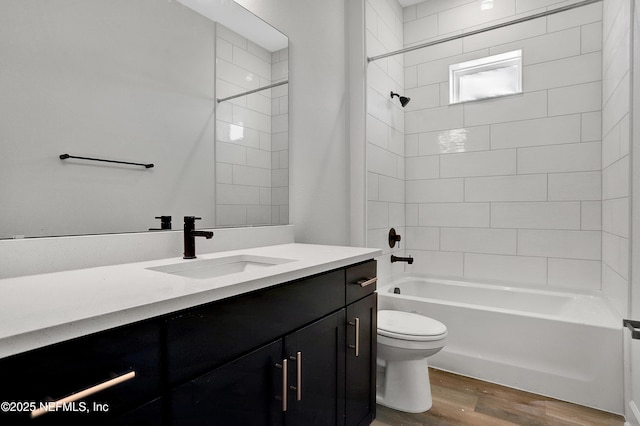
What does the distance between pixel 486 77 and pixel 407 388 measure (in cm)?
248

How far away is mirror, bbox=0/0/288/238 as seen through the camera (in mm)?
984

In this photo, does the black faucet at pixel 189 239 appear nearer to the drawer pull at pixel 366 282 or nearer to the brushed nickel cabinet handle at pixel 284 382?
the brushed nickel cabinet handle at pixel 284 382

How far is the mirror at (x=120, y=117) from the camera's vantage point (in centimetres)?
98

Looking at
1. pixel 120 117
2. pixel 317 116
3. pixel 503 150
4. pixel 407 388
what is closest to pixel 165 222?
pixel 120 117

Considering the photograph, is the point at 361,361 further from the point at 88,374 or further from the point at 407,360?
the point at 88,374

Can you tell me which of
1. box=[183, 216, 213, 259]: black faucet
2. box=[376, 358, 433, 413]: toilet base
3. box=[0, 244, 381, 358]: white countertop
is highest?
box=[183, 216, 213, 259]: black faucet

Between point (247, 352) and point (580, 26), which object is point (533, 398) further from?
point (580, 26)

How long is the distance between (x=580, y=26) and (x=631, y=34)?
3.51 feet

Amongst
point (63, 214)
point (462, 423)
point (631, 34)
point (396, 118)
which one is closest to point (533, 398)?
point (462, 423)

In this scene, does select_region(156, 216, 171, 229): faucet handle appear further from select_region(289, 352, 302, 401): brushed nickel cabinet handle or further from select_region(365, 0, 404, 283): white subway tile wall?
select_region(365, 0, 404, 283): white subway tile wall

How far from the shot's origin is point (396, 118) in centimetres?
A: 302

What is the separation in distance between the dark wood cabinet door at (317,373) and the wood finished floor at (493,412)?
2.13 ft

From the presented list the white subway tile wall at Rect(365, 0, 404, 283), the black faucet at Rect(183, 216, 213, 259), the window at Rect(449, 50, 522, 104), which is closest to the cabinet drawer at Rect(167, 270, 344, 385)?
the black faucet at Rect(183, 216, 213, 259)

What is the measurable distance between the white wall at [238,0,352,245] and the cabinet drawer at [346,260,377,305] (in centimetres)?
62
